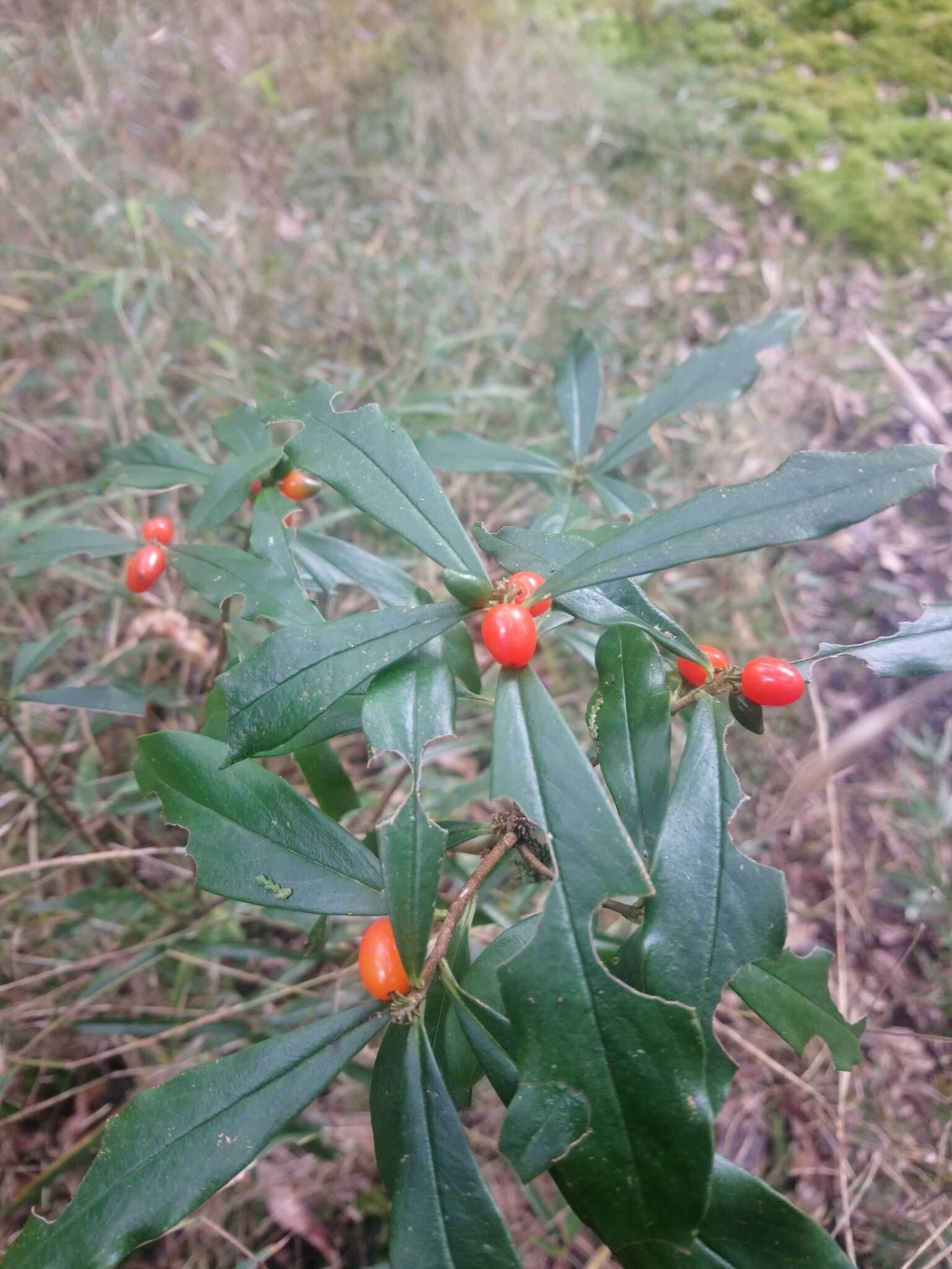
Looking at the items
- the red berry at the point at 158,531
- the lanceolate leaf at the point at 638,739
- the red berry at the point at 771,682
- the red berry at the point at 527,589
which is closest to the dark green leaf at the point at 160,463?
the red berry at the point at 158,531

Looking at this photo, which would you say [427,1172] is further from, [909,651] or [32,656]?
[32,656]

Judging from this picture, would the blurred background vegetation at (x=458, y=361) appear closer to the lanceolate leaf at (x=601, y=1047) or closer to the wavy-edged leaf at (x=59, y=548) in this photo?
the wavy-edged leaf at (x=59, y=548)

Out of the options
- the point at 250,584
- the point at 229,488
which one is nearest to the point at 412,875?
the point at 250,584

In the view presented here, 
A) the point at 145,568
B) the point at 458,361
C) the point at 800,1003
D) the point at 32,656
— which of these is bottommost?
the point at 800,1003

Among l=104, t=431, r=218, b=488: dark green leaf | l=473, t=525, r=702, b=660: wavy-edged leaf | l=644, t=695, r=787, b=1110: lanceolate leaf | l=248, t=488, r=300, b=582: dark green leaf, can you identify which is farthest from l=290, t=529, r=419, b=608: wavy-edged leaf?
l=644, t=695, r=787, b=1110: lanceolate leaf

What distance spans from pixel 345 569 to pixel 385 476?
1.05 ft

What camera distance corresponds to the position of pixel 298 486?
1.05m

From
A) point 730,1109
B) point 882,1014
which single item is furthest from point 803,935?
point 730,1109

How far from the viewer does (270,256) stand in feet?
9.02

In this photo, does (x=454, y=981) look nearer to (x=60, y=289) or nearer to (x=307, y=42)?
(x=60, y=289)

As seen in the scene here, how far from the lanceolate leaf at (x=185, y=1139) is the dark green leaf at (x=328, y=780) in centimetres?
31

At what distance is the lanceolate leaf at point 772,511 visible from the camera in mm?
628

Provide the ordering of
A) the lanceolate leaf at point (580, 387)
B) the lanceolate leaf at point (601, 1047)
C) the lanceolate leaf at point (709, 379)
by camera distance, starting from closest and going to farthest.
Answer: the lanceolate leaf at point (601, 1047) < the lanceolate leaf at point (709, 379) < the lanceolate leaf at point (580, 387)

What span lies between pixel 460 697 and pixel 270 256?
8.27 feet
